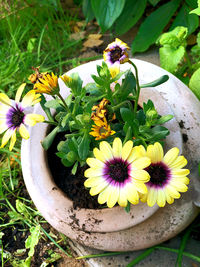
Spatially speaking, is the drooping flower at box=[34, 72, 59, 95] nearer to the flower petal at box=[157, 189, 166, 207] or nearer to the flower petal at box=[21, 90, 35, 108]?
the flower petal at box=[21, 90, 35, 108]

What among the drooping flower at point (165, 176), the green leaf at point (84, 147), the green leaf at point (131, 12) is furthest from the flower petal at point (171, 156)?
the green leaf at point (131, 12)

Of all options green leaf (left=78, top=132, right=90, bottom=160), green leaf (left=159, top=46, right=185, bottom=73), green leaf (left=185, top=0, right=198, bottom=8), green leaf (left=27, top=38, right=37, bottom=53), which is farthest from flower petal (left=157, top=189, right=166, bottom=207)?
green leaf (left=27, top=38, right=37, bottom=53)

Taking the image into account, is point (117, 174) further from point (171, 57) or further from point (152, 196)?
point (171, 57)

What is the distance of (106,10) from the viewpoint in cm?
163

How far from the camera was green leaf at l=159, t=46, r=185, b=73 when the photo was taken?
1.37m

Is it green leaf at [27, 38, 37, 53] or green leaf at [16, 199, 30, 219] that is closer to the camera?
green leaf at [16, 199, 30, 219]

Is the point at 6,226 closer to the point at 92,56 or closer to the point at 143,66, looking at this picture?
the point at 143,66

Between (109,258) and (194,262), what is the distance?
0.97ft

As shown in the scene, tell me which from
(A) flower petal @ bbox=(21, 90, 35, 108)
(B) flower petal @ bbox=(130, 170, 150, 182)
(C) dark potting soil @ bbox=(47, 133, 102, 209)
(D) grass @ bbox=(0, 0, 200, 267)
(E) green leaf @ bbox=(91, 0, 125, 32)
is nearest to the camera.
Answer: (B) flower petal @ bbox=(130, 170, 150, 182)

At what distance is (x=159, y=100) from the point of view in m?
1.04

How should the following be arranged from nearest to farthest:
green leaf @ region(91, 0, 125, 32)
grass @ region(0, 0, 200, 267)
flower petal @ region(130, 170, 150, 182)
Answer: flower petal @ region(130, 170, 150, 182)
grass @ region(0, 0, 200, 267)
green leaf @ region(91, 0, 125, 32)

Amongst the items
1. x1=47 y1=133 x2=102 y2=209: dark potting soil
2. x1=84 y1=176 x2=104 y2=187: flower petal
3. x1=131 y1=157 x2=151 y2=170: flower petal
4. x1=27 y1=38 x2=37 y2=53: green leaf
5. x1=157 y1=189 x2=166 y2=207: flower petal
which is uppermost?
x1=131 y1=157 x2=151 y2=170: flower petal

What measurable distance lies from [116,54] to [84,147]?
26 cm

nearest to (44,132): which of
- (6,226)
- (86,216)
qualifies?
(86,216)
